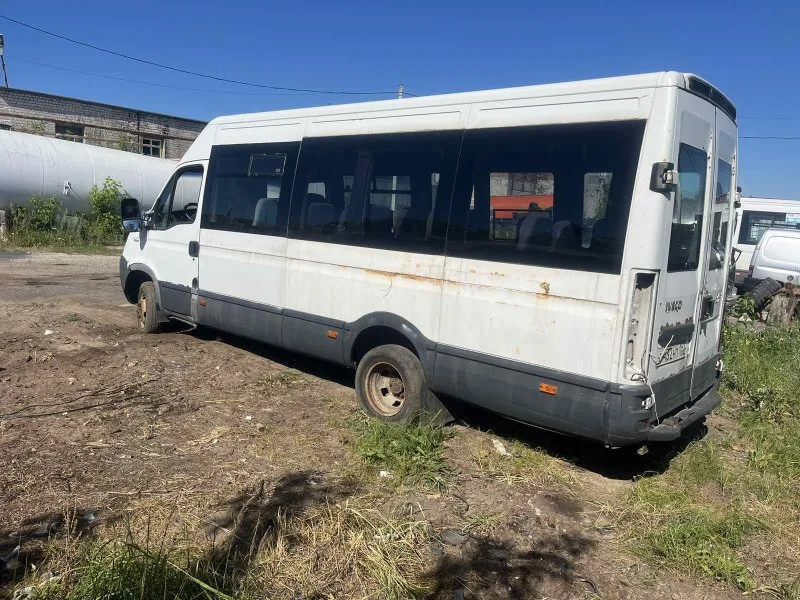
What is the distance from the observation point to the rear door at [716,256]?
4.88m

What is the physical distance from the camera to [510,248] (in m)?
4.75

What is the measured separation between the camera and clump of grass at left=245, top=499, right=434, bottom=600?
329 centimetres

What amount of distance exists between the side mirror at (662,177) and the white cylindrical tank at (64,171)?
713 inches

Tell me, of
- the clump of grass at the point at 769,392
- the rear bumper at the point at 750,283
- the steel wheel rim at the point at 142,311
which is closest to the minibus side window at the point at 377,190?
the steel wheel rim at the point at 142,311

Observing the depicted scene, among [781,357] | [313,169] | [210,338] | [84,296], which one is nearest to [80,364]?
[210,338]

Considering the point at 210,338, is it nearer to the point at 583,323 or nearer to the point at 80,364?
the point at 80,364

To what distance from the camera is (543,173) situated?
15.2 feet

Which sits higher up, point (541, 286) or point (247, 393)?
point (541, 286)

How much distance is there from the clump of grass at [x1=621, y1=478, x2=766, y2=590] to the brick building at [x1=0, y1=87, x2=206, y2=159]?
23.8 m

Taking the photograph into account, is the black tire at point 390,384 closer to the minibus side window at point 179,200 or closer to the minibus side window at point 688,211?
the minibus side window at point 688,211

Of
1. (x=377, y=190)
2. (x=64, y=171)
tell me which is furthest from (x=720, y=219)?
(x=64, y=171)

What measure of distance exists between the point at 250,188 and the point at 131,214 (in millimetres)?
2197

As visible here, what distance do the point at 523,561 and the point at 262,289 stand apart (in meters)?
3.96

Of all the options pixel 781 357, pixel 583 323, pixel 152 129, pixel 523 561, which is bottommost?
pixel 523 561
